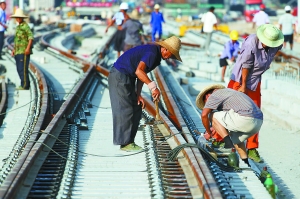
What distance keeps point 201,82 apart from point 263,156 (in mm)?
8184

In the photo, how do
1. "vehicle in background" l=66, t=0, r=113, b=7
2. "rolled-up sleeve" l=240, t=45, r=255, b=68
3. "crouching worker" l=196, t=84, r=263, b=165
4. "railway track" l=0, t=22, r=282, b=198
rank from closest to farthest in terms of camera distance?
"railway track" l=0, t=22, r=282, b=198, "crouching worker" l=196, t=84, r=263, b=165, "rolled-up sleeve" l=240, t=45, r=255, b=68, "vehicle in background" l=66, t=0, r=113, b=7

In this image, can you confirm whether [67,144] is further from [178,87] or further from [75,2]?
[75,2]

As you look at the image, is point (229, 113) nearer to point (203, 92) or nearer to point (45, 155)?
point (203, 92)

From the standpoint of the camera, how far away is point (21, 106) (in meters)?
11.9

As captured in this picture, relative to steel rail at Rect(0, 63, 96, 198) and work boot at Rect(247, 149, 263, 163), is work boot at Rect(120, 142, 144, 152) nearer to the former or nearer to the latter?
steel rail at Rect(0, 63, 96, 198)

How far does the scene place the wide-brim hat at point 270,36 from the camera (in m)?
8.27

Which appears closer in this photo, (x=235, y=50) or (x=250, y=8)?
(x=235, y=50)

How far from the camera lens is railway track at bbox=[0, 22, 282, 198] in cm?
650

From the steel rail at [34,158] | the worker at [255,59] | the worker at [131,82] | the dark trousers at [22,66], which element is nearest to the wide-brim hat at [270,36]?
the worker at [255,59]

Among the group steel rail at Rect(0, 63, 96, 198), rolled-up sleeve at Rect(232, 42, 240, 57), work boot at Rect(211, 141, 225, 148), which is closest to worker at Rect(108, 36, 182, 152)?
steel rail at Rect(0, 63, 96, 198)

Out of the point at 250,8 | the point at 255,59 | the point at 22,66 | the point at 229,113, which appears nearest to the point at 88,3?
the point at 250,8

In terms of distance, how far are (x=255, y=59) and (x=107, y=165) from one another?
228 centimetres

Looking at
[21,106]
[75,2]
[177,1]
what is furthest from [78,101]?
[177,1]

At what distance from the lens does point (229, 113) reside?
7.83m
